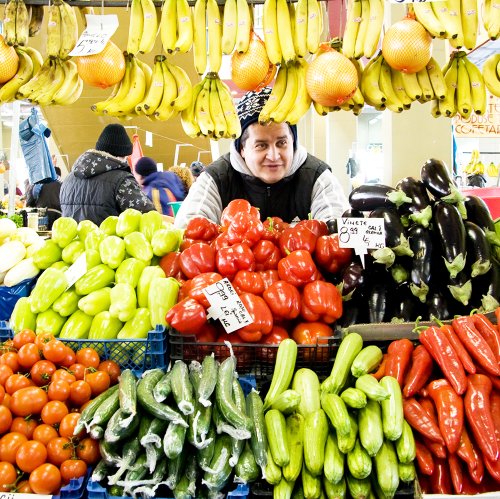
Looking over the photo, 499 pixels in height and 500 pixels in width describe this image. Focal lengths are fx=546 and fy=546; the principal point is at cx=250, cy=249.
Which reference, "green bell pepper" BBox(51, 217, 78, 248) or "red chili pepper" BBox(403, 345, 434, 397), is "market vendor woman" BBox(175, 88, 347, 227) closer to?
"green bell pepper" BBox(51, 217, 78, 248)

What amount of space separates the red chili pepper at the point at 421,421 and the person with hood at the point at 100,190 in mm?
3325

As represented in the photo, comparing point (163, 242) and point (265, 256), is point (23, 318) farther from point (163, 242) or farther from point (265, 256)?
point (265, 256)

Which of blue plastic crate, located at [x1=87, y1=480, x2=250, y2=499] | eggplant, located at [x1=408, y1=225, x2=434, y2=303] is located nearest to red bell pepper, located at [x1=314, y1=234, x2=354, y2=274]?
eggplant, located at [x1=408, y1=225, x2=434, y2=303]

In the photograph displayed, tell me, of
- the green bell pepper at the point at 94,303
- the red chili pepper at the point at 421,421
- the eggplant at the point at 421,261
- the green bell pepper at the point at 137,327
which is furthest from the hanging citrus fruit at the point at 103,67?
the red chili pepper at the point at 421,421

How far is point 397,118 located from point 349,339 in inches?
95.4

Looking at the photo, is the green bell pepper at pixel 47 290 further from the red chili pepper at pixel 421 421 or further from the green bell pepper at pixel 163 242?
the red chili pepper at pixel 421 421

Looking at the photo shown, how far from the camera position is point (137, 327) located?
6.81 ft

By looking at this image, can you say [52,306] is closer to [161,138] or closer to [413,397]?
[413,397]

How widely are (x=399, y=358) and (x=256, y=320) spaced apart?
0.50 meters

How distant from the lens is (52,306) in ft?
7.16

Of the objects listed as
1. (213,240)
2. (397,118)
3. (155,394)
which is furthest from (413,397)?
(397,118)

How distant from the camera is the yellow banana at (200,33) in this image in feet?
8.96

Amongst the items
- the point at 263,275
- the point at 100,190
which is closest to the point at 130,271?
the point at 263,275

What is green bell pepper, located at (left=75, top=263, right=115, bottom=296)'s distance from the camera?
2.19 meters
